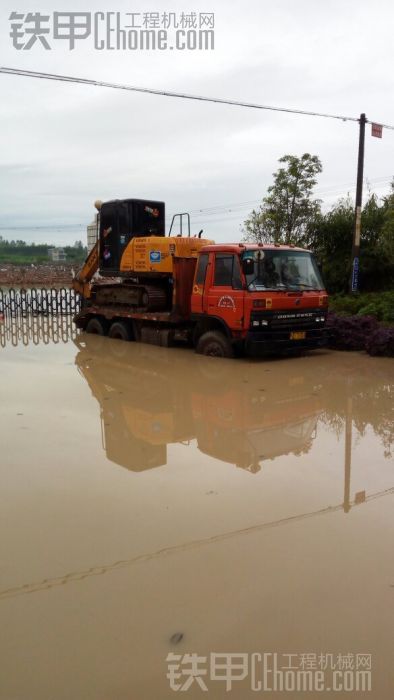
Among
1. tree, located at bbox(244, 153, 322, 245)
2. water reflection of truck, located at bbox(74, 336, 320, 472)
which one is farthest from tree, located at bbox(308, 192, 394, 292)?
water reflection of truck, located at bbox(74, 336, 320, 472)

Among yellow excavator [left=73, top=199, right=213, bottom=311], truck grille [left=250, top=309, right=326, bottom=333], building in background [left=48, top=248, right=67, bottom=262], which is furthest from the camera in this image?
building in background [left=48, top=248, right=67, bottom=262]

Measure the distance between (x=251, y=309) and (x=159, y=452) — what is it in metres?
4.79

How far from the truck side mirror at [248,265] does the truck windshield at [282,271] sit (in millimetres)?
83

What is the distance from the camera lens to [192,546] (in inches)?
145

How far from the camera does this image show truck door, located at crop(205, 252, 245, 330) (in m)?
10.1

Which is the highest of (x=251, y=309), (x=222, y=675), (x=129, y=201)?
(x=129, y=201)

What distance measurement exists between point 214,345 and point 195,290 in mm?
1109

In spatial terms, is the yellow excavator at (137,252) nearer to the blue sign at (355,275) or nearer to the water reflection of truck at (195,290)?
the water reflection of truck at (195,290)

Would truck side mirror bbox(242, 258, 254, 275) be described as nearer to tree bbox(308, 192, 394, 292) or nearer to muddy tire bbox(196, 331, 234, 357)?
muddy tire bbox(196, 331, 234, 357)

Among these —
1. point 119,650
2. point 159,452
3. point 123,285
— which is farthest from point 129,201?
point 119,650

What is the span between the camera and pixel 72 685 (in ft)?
8.21

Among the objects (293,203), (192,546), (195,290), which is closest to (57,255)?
(293,203)

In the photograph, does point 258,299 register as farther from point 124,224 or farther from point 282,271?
point 124,224

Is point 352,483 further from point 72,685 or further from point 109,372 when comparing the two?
point 109,372
